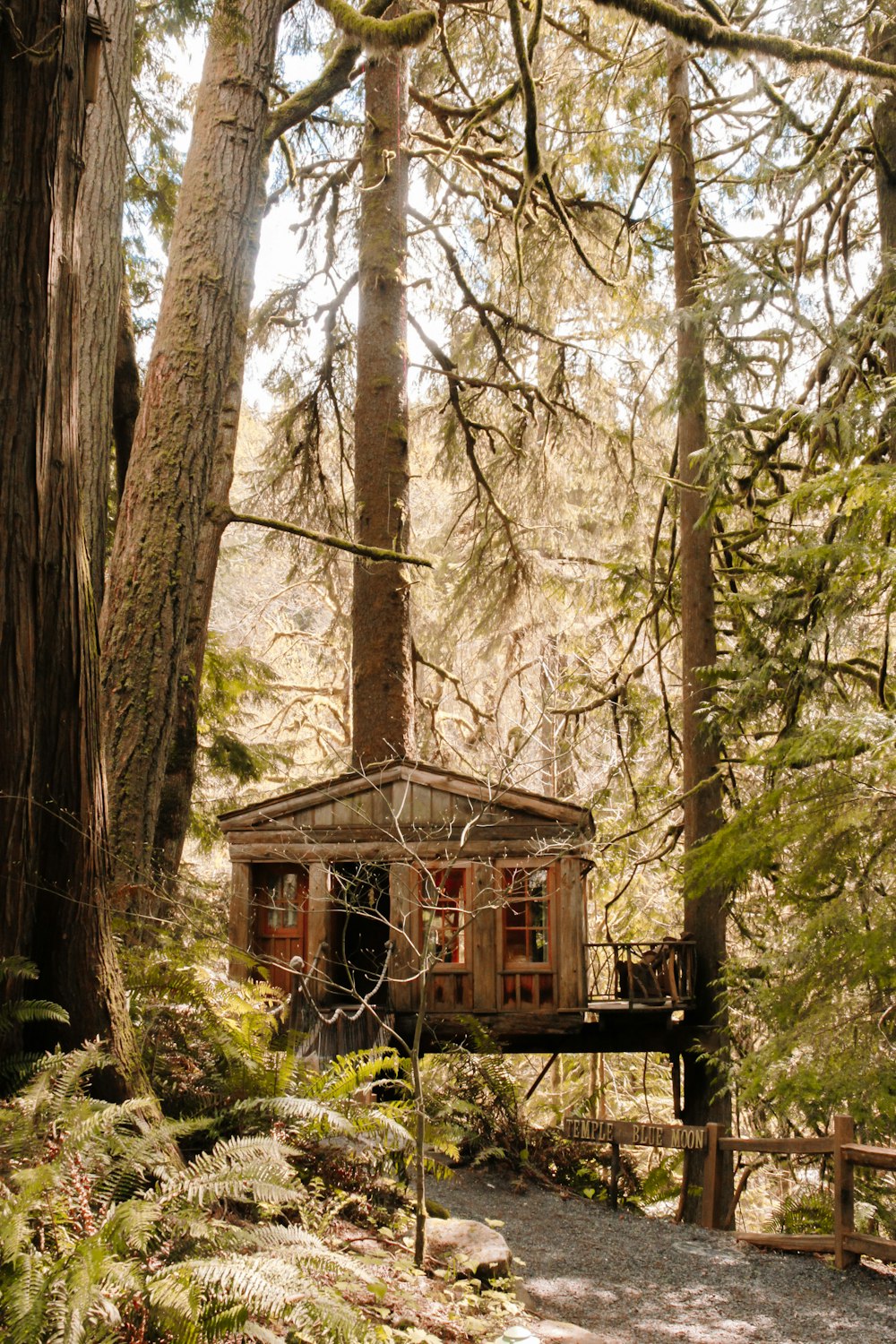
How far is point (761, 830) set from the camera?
24.1 feet

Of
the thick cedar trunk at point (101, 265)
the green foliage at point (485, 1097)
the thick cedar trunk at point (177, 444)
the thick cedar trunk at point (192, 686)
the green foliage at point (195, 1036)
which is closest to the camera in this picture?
the green foliage at point (195, 1036)

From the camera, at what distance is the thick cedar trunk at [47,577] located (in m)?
3.84

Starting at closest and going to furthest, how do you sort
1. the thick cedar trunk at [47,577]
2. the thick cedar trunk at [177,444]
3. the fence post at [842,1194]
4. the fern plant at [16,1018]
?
the thick cedar trunk at [47,577], the fern plant at [16,1018], the thick cedar trunk at [177,444], the fence post at [842,1194]

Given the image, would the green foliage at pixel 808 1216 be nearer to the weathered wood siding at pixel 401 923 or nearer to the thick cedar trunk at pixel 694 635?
the thick cedar trunk at pixel 694 635

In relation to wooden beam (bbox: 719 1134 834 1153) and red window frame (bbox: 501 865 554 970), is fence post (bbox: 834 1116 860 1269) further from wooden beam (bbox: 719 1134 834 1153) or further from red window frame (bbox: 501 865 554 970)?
red window frame (bbox: 501 865 554 970)

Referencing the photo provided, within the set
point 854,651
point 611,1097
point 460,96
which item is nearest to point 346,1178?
point 854,651

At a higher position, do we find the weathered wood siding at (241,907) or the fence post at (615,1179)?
the weathered wood siding at (241,907)

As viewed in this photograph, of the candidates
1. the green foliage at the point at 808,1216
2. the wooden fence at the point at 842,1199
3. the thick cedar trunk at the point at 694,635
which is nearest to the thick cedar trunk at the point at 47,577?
the wooden fence at the point at 842,1199

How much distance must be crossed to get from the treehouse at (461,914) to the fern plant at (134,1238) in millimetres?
7265

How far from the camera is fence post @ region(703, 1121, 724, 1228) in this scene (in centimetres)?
920

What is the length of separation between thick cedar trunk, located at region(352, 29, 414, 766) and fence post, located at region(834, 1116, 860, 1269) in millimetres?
6234

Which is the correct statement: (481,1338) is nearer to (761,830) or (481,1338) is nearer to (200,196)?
(761,830)

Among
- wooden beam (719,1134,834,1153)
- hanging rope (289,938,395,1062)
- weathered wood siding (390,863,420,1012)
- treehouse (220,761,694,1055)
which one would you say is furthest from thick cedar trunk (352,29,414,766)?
wooden beam (719,1134,834,1153)

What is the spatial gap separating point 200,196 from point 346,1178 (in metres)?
6.34
